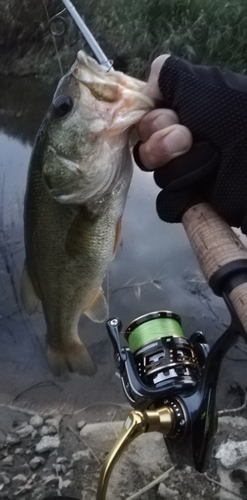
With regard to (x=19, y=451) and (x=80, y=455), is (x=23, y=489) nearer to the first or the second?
(x=19, y=451)

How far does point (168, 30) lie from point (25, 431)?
6669mm

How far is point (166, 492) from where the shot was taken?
2791 mm

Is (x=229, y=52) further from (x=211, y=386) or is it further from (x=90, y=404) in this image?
(x=211, y=386)

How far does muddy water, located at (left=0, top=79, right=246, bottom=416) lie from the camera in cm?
365

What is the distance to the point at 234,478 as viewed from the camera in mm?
2836

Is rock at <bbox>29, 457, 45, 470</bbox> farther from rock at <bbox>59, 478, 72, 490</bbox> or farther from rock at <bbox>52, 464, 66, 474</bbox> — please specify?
rock at <bbox>59, 478, 72, 490</bbox>

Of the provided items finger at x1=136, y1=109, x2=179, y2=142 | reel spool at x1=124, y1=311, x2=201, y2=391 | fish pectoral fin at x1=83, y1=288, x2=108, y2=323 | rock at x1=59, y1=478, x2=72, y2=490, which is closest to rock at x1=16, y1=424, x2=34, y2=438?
rock at x1=59, y1=478, x2=72, y2=490

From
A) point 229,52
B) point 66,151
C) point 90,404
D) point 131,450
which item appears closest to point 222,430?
point 131,450

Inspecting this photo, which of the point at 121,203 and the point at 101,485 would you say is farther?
the point at 121,203

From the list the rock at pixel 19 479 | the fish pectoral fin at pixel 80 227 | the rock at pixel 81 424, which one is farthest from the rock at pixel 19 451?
the fish pectoral fin at pixel 80 227

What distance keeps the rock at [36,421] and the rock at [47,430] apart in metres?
0.04

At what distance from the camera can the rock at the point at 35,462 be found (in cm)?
300

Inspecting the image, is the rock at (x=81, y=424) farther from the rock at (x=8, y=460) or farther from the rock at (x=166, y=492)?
the rock at (x=166, y=492)

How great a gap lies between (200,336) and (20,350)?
221 cm
